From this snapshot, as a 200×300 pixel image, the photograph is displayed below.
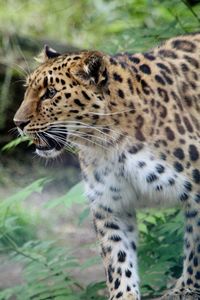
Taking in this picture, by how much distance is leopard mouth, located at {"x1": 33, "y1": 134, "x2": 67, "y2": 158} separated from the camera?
6.79 meters

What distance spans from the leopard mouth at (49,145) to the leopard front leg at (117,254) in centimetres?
68

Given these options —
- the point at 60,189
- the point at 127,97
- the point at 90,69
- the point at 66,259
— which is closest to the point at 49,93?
the point at 90,69

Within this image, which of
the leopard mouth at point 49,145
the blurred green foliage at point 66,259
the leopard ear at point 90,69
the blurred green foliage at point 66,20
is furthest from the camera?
the blurred green foliage at point 66,20

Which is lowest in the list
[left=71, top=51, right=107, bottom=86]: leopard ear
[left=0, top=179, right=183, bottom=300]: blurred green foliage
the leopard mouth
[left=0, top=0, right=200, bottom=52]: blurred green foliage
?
[left=0, top=179, right=183, bottom=300]: blurred green foliage

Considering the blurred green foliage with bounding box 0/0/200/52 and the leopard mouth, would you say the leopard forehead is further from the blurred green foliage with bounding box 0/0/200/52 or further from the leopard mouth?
the blurred green foliage with bounding box 0/0/200/52

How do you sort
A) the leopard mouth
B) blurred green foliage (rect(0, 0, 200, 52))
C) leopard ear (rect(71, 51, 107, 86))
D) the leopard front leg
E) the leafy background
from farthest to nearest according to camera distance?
1. blurred green foliage (rect(0, 0, 200, 52))
2. the leafy background
3. the leopard front leg
4. the leopard mouth
5. leopard ear (rect(71, 51, 107, 86))

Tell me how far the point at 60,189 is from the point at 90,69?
788cm

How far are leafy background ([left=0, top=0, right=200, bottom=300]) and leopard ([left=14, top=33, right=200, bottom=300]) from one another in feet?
1.11

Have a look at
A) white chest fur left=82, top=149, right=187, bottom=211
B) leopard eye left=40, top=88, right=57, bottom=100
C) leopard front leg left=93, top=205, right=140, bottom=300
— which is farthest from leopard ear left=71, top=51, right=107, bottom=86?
leopard front leg left=93, top=205, right=140, bottom=300

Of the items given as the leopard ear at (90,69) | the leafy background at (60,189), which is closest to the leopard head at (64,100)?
the leopard ear at (90,69)

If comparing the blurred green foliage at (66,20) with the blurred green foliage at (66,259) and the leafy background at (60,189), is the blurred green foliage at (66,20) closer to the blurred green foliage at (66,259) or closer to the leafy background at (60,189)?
the leafy background at (60,189)

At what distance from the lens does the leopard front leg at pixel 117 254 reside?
7.15 m

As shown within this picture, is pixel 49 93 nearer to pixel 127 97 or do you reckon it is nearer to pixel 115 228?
pixel 127 97

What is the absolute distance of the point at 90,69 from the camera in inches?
264
